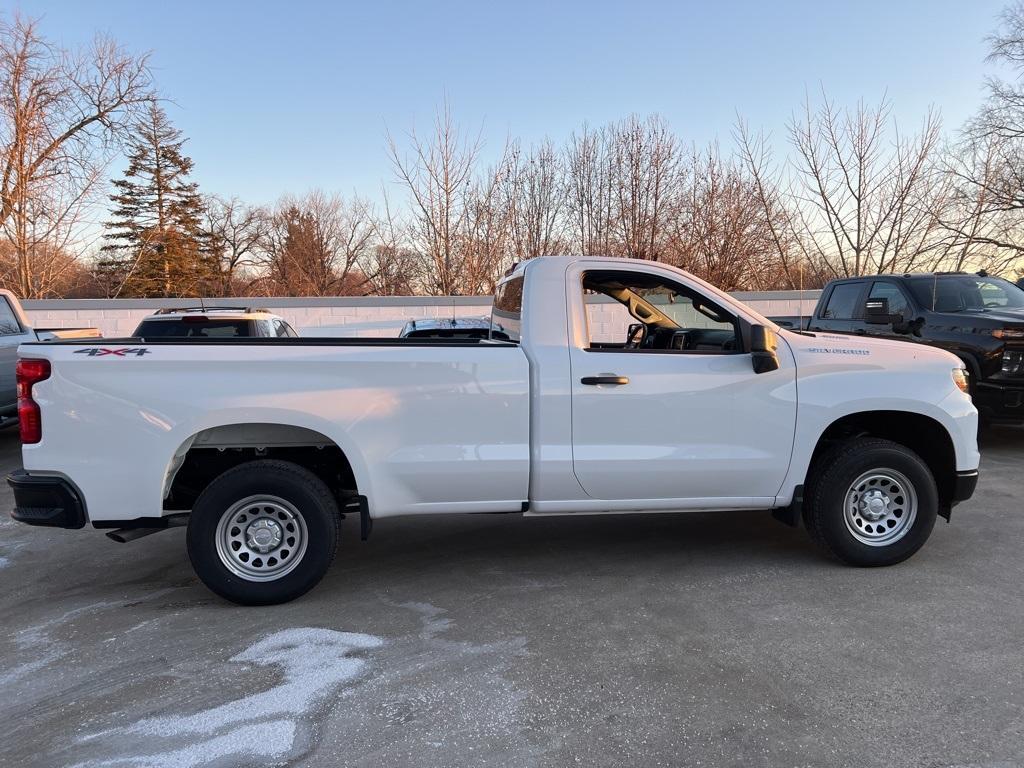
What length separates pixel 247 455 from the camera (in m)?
4.36

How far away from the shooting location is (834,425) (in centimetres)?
481

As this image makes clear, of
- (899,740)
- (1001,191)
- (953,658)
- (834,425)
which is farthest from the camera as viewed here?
(1001,191)

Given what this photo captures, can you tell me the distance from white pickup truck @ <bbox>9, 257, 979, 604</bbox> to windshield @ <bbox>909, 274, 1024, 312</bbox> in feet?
13.6

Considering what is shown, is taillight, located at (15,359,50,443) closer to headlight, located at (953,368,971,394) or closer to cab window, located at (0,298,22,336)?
headlight, located at (953,368,971,394)

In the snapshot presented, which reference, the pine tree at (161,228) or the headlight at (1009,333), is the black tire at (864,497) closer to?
the headlight at (1009,333)

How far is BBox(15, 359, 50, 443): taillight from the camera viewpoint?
3.71 meters

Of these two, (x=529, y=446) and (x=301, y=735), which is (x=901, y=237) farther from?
(x=301, y=735)

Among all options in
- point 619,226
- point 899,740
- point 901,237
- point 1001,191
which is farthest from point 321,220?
point 899,740

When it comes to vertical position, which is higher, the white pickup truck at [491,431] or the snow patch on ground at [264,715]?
the white pickup truck at [491,431]

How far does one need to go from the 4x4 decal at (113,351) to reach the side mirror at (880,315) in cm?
745

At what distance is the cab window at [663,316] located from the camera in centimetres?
441

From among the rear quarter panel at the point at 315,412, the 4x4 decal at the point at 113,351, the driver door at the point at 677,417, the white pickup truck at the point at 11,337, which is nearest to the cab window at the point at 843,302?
the driver door at the point at 677,417

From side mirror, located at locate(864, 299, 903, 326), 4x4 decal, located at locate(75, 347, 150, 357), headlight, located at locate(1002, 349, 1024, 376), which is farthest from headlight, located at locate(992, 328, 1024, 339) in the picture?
4x4 decal, located at locate(75, 347, 150, 357)

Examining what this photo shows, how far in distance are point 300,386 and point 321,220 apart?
119ft
